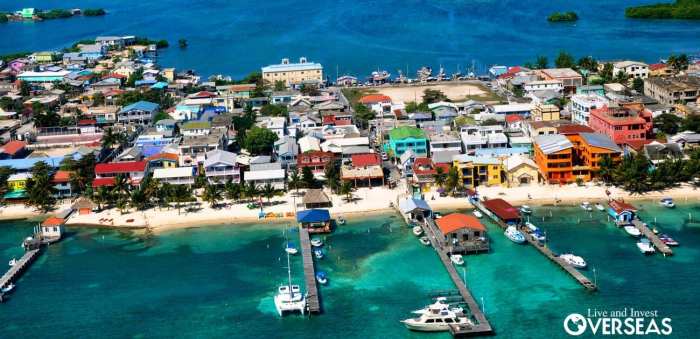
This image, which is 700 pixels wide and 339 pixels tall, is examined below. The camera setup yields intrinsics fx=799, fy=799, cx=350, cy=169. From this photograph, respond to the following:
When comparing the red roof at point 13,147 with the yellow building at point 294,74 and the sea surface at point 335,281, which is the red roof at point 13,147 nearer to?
the sea surface at point 335,281

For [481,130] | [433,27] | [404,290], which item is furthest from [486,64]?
[404,290]

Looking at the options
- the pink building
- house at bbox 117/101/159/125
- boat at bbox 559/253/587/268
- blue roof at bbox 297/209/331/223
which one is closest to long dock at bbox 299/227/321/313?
blue roof at bbox 297/209/331/223

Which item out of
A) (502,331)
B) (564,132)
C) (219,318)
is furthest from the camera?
(564,132)

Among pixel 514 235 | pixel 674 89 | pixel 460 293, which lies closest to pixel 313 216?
pixel 514 235

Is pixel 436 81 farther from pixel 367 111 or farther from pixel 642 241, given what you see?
pixel 642 241

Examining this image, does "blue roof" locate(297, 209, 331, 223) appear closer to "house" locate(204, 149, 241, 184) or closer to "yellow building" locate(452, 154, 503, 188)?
"house" locate(204, 149, 241, 184)
